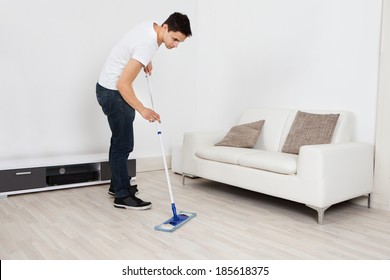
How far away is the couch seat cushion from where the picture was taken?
10.3ft

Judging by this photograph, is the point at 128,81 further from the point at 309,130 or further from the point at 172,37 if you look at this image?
the point at 309,130

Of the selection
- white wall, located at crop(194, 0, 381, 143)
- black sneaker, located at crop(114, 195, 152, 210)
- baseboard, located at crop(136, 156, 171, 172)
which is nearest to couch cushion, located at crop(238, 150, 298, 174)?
white wall, located at crop(194, 0, 381, 143)

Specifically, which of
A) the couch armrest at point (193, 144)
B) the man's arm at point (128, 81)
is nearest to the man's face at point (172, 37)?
the man's arm at point (128, 81)

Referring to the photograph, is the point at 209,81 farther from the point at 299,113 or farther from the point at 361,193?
the point at 361,193

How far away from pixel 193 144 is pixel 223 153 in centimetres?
42

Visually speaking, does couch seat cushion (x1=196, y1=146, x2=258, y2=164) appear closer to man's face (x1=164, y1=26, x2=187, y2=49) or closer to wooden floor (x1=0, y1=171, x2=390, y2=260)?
wooden floor (x1=0, y1=171, x2=390, y2=260)

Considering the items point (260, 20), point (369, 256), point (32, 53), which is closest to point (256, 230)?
point (369, 256)

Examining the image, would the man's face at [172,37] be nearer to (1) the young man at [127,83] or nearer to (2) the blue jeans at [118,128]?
(1) the young man at [127,83]

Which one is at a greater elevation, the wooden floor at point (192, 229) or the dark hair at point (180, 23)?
the dark hair at point (180, 23)

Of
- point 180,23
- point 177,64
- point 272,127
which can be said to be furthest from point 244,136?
point 177,64

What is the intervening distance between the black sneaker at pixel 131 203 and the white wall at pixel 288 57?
5.47 ft

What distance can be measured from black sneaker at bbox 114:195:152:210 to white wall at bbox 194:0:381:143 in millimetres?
1668

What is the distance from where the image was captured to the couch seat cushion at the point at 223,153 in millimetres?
3142

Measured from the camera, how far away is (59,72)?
12.2 feet
